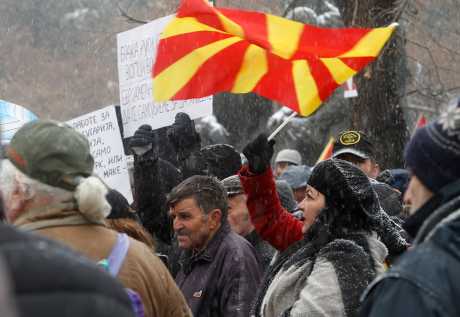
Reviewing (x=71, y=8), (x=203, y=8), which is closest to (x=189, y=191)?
(x=203, y=8)

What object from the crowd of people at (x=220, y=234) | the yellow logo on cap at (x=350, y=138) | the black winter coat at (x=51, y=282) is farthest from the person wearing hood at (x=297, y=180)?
the black winter coat at (x=51, y=282)

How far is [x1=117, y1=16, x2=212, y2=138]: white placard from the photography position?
6.07 m

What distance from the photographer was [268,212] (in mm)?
4555

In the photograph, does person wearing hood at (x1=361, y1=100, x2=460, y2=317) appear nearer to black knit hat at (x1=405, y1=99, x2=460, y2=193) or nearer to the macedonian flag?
black knit hat at (x1=405, y1=99, x2=460, y2=193)

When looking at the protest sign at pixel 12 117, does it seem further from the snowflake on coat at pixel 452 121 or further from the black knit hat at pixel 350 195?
the snowflake on coat at pixel 452 121

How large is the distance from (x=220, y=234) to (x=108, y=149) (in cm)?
172

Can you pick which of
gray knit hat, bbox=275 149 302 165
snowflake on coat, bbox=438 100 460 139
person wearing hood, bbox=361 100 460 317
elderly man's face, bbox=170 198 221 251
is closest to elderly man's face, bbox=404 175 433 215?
person wearing hood, bbox=361 100 460 317

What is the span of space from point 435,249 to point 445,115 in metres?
0.40

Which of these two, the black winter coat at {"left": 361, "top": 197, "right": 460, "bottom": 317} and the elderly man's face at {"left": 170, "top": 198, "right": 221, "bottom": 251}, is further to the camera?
the elderly man's face at {"left": 170, "top": 198, "right": 221, "bottom": 251}

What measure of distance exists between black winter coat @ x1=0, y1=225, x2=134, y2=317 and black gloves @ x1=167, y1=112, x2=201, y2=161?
14.5 feet

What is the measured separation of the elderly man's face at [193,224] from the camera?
4848 millimetres

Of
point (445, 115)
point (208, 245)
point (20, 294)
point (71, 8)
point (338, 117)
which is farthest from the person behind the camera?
point (71, 8)

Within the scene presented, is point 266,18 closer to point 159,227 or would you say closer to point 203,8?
point 203,8

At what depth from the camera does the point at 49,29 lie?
1128 inches
